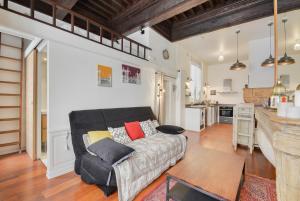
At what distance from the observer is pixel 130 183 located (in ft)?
5.54

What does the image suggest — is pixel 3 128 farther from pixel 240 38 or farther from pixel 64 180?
pixel 240 38

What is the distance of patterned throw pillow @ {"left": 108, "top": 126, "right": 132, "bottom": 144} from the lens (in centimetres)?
240

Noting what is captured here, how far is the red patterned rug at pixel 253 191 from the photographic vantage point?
5.68ft

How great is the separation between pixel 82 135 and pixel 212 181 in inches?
73.9

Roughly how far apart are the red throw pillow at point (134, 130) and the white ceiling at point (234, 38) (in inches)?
139

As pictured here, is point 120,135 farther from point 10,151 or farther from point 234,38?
point 234,38

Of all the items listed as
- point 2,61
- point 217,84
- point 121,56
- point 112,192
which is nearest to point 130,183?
point 112,192

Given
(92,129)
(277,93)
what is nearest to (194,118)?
(92,129)

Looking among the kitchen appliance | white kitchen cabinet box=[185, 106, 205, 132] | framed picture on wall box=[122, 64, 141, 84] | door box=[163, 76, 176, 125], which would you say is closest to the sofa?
framed picture on wall box=[122, 64, 141, 84]

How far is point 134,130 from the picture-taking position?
2738mm

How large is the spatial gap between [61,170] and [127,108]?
1570 millimetres

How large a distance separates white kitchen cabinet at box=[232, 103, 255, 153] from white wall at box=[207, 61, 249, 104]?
441cm

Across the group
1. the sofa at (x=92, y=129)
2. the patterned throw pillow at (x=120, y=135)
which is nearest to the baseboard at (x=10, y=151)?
the sofa at (x=92, y=129)

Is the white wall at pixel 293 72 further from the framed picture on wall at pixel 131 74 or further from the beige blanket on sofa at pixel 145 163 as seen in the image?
the framed picture on wall at pixel 131 74
